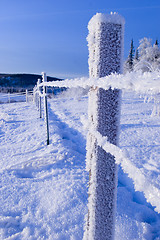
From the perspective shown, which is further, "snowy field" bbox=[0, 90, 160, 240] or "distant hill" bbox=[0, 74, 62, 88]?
"distant hill" bbox=[0, 74, 62, 88]

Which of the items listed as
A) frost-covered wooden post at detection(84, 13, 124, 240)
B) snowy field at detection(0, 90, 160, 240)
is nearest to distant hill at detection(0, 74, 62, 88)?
snowy field at detection(0, 90, 160, 240)

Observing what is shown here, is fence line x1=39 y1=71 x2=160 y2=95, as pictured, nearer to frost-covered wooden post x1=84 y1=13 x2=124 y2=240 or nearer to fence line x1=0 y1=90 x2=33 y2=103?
frost-covered wooden post x1=84 y1=13 x2=124 y2=240

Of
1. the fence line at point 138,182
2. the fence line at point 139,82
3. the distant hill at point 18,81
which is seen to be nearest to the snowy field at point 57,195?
the fence line at point 138,182

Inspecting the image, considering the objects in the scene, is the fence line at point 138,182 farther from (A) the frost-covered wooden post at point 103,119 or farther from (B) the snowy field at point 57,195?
(A) the frost-covered wooden post at point 103,119

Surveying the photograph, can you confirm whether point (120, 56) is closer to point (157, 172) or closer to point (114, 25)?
point (114, 25)

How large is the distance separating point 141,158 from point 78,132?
2211 mm

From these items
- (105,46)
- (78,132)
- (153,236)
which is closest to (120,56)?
(105,46)

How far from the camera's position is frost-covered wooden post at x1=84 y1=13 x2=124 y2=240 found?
37.9 inches

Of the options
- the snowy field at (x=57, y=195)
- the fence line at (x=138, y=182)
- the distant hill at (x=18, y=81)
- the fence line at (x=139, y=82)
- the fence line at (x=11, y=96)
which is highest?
the distant hill at (x=18, y=81)

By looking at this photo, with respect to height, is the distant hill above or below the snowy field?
above

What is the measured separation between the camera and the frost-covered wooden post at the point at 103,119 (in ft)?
3.16

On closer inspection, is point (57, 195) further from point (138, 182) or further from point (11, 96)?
point (11, 96)

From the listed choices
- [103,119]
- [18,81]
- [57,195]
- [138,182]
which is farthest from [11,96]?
[18,81]

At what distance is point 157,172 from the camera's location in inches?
102
